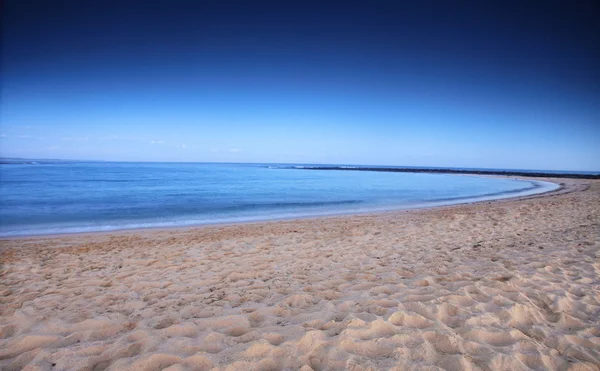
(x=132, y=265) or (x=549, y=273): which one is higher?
(x=549, y=273)

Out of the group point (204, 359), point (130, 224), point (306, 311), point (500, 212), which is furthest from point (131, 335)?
point (500, 212)

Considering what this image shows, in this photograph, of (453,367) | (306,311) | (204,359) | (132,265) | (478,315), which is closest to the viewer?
(453,367)

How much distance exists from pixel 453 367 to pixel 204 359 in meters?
2.33

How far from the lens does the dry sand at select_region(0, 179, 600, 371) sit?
289 cm

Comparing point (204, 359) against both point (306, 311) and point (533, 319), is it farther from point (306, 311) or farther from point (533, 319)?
point (533, 319)

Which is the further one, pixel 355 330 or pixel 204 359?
pixel 355 330

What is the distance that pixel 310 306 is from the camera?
13.1ft

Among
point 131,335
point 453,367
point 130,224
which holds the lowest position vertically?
point 130,224

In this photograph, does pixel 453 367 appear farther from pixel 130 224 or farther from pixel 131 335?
pixel 130 224

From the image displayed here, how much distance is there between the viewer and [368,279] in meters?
4.93

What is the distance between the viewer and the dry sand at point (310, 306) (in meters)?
2.89

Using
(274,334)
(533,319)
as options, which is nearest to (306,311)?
(274,334)

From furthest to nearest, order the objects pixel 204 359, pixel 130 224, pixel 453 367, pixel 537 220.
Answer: pixel 130 224, pixel 537 220, pixel 204 359, pixel 453 367

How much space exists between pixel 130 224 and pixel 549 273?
44.9ft
